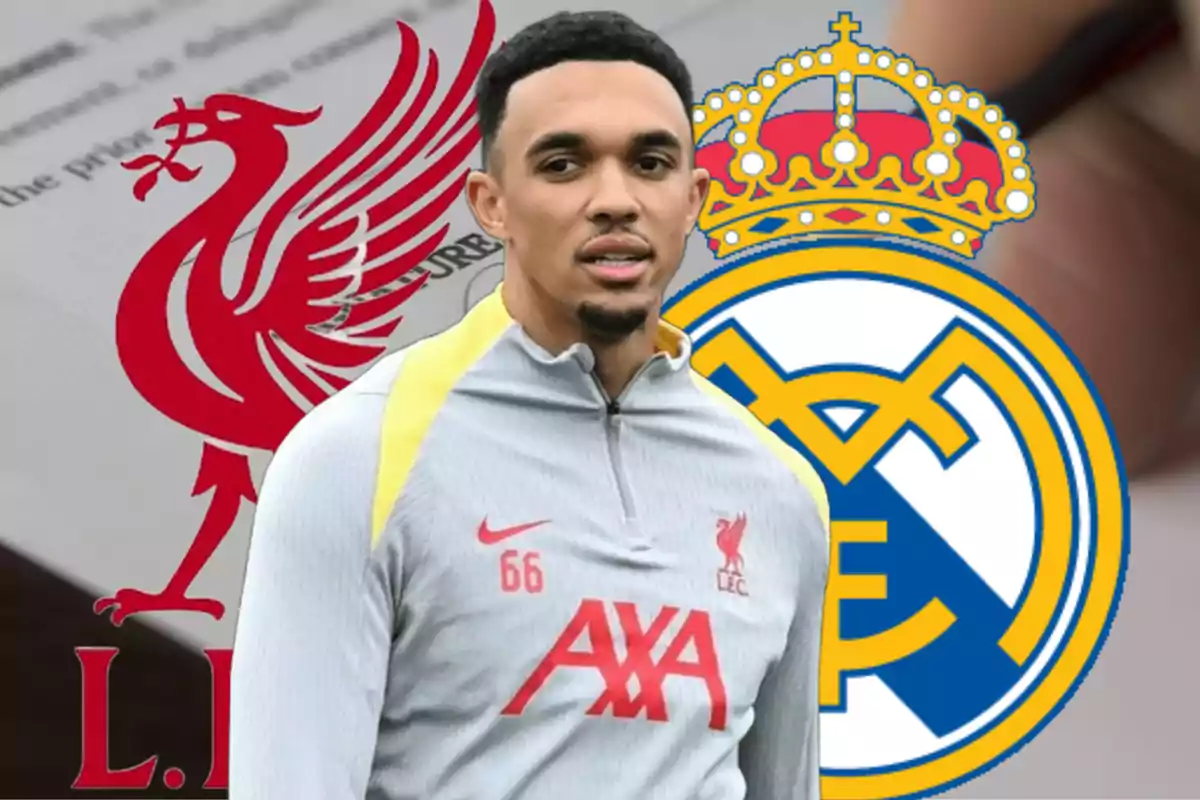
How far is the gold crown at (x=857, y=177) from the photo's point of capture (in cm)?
155

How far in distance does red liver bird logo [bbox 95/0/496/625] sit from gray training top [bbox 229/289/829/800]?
2.33ft

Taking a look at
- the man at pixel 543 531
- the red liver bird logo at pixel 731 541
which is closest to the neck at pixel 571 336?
the man at pixel 543 531

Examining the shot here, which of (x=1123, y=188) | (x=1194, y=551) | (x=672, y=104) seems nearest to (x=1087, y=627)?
(x=1194, y=551)

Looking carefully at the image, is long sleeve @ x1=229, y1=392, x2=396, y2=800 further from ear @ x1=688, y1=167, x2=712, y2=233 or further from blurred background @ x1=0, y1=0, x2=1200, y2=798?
blurred background @ x1=0, y1=0, x2=1200, y2=798

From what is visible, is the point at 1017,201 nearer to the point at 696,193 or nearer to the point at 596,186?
the point at 696,193

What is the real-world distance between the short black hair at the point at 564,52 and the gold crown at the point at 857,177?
759 millimetres

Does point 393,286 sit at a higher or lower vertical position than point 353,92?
lower

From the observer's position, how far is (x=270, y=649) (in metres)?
0.70

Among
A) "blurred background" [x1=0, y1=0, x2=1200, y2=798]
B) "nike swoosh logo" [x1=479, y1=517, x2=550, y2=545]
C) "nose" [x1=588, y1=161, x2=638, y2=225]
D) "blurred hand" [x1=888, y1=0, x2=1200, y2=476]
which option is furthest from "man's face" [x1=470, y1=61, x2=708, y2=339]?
"blurred hand" [x1=888, y1=0, x2=1200, y2=476]

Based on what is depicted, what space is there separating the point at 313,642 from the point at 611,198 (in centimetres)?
30

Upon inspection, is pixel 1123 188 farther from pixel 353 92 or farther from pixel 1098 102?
pixel 353 92

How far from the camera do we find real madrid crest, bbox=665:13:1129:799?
4.99 feet

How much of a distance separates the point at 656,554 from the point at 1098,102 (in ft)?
3.44

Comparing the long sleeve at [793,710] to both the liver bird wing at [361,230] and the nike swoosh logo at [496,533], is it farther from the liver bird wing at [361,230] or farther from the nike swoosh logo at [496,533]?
the liver bird wing at [361,230]
